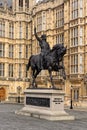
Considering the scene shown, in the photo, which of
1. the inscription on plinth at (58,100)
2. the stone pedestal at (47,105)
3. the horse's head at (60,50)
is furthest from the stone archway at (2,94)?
the inscription on plinth at (58,100)

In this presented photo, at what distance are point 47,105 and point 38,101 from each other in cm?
168

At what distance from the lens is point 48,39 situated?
2132 inches

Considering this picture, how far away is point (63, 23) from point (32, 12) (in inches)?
469

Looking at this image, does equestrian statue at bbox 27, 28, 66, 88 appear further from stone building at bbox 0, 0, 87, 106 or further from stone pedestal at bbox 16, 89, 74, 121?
stone building at bbox 0, 0, 87, 106

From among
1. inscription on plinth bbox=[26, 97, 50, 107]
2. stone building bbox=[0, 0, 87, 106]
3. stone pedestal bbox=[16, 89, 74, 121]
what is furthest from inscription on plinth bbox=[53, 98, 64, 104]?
stone building bbox=[0, 0, 87, 106]

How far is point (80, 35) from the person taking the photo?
4609 centimetres

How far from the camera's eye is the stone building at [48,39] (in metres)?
46.1

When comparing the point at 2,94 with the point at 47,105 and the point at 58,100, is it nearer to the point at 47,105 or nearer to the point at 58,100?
the point at 47,105

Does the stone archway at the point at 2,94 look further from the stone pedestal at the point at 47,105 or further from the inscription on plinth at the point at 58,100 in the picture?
the inscription on plinth at the point at 58,100

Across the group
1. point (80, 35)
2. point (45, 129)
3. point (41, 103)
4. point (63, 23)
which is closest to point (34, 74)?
point (41, 103)

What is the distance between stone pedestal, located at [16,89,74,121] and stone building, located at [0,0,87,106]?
17.4 metres

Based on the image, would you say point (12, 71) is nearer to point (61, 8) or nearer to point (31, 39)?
point (31, 39)

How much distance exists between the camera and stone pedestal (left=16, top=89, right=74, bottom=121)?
24972 mm

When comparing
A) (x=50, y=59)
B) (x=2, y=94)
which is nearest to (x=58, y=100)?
(x=50, y=59)
